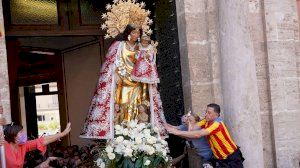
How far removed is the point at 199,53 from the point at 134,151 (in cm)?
225

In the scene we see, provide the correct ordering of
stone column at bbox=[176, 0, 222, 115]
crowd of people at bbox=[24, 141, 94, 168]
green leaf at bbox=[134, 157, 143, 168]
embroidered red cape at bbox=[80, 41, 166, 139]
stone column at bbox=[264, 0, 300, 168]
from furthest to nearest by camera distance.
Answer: stone column at bbox=[264, 0, 300, 168] → stone column at bbox=[176, 0, 222, 115] → crowd of people at bbox=[24, 141, 94, 168] → embroidered red cape at bbox=[80, 41, 166, 139] → green leaf at bbox=[134, 157, 143, 168]

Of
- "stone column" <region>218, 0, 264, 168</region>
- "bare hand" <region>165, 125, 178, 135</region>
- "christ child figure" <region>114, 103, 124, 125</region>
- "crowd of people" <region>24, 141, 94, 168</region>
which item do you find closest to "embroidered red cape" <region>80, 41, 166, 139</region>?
"christ child figure" <region>114, 103, 124, 125</region>

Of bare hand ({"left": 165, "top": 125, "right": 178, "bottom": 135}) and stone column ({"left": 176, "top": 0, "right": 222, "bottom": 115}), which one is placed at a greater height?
stone column ({"left": 176, "top": 0, "right": 222, "bottom": 115})

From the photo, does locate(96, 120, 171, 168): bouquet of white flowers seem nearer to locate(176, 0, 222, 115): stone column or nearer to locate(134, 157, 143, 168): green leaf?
locate(134, 157, 143, 168): green leaf

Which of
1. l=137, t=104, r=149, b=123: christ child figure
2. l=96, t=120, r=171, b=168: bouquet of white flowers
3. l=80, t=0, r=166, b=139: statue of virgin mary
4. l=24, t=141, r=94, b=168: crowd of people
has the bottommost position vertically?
l=24, t=141, r=94, b=168: crowd of people

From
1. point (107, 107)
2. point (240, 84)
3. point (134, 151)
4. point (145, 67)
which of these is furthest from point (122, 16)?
point (134, 151)

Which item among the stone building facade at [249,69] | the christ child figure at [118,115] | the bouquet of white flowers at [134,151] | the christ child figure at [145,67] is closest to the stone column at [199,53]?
the stone building facade at [249,69]

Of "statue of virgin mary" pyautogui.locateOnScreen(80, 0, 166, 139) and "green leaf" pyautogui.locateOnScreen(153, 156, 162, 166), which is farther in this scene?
"statue of virgin mary" pyautogui.locateOnScreen(80, 0, 166, 139)

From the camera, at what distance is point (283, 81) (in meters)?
7.14

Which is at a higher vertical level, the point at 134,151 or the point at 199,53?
the point at 199,53

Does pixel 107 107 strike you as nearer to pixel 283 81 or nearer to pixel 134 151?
pixel 134 151

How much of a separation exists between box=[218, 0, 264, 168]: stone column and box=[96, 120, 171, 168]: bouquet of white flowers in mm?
1635

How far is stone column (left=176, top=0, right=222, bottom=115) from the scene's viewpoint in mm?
6797

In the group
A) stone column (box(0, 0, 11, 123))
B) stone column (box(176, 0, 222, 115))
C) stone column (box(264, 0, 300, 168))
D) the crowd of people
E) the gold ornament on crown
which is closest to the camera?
stone column (box(0, 0, 11, 123))
